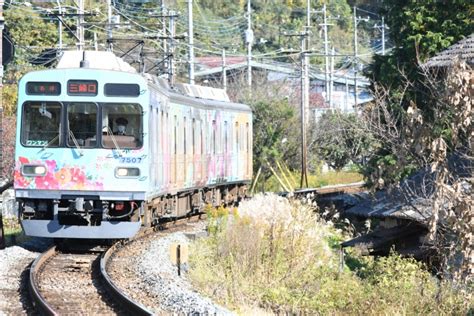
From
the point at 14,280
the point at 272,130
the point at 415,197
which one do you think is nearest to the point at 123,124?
the point at 14,280

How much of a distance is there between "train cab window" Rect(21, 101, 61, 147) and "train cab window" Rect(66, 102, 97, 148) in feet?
0.62

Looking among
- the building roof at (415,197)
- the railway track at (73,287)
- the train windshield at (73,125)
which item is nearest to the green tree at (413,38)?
the building roof at (415,197)

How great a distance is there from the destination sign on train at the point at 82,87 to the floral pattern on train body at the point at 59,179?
118 cm

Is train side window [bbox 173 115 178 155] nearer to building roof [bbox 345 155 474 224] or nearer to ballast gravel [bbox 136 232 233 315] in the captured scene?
ballast gravel [bbox 136 232 233 315]

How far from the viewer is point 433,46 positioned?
23.5m

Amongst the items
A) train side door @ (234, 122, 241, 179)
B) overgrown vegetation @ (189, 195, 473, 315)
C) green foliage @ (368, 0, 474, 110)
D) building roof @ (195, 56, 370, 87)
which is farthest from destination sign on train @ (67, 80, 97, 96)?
building roof @ (195, 56, 370, 87)

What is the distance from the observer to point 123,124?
1644cm

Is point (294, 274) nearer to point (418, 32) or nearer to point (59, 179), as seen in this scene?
point (59, 179)

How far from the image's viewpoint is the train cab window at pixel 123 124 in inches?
639

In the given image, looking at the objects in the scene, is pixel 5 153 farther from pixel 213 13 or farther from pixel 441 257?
pixel 213 13

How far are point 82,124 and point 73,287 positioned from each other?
3824 mm

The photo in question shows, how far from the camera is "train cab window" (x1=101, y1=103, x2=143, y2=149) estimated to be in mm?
16219

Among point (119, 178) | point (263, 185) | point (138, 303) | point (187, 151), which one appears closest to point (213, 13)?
point (263, 185)

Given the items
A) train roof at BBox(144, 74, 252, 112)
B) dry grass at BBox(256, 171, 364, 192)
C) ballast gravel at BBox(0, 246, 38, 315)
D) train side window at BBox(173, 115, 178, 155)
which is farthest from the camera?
dry grass at BBox(256, 171, 364, 192)
